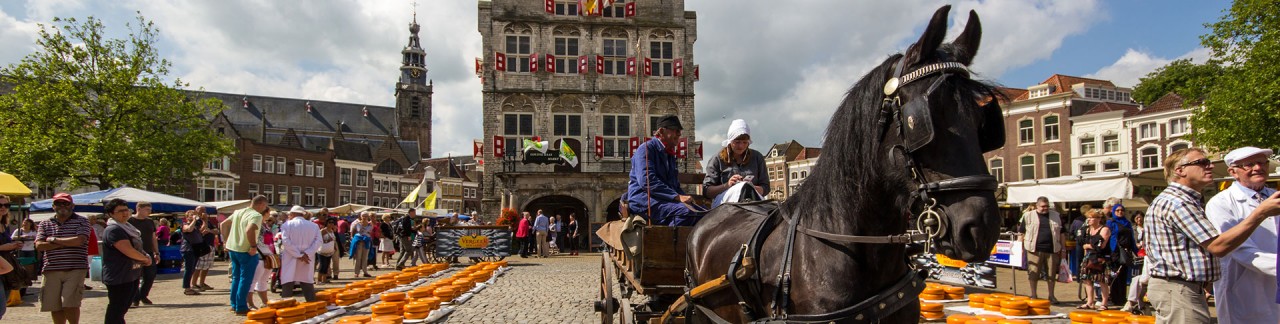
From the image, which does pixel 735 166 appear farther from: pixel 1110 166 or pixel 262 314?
pixel 1110 166

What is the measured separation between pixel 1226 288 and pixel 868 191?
253 cm

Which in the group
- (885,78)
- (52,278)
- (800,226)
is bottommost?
(52,278)

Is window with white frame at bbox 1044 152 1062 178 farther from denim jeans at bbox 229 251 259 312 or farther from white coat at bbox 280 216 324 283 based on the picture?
denim jeans at bbox 229 251 259 312

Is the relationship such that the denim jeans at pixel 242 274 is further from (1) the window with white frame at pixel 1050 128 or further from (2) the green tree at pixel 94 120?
(1) the window with white frame at pixel 1050 128


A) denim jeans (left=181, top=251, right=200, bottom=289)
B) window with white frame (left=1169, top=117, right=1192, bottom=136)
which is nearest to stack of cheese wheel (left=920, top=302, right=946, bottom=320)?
denim jeans (left=181, top=251, right=200, bottom=289)

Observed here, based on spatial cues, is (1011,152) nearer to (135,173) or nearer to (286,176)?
(135,173)

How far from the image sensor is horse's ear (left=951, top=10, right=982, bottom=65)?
2576 millimetres

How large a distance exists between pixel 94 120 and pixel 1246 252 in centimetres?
3677

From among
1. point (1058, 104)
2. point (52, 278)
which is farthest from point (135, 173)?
point (1058, 104)

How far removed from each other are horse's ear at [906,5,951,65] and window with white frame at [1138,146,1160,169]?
137ft

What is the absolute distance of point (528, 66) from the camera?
33625 mm

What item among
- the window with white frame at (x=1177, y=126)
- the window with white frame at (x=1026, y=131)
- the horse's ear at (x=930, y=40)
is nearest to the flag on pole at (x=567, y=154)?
the window with white frame at (x=1026, y=131)

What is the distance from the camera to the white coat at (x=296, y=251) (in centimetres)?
1080

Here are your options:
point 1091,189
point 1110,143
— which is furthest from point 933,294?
point 1110,143
